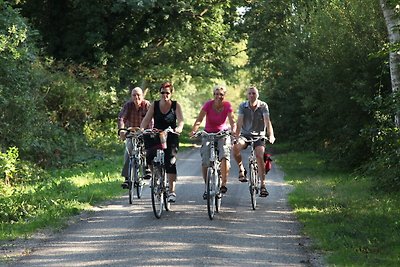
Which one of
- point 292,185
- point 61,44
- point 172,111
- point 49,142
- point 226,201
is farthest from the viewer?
point 61,44

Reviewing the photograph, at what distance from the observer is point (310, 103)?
2244 centimetres

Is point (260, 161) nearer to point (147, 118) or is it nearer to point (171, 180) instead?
point (171, 180)

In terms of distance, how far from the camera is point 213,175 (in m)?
11.5

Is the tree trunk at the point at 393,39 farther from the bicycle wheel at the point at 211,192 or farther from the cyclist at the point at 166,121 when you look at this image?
the cyclist at the point at 166,121

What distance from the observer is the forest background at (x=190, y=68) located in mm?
16578

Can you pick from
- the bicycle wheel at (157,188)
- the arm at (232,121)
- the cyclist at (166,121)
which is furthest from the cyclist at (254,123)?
the bicycle wheel at (157,188)

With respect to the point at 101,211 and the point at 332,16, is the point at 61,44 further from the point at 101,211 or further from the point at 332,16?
the point at 101,211

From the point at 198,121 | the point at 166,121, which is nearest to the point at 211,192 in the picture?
the point at 198,121

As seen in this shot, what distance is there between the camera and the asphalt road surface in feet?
26.7

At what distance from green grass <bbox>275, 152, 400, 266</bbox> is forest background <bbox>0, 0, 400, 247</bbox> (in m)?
0.66

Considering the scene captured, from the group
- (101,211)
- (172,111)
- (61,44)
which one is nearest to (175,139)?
(172,111)

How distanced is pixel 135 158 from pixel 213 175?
8.68ft

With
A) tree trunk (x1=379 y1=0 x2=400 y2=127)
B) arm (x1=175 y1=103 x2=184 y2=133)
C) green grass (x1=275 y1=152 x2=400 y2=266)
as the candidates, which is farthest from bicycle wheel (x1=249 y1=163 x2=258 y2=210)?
tree trunk (x1=379 y1=0 x2=400 y2=127)

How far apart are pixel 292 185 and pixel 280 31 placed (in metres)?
17.3
